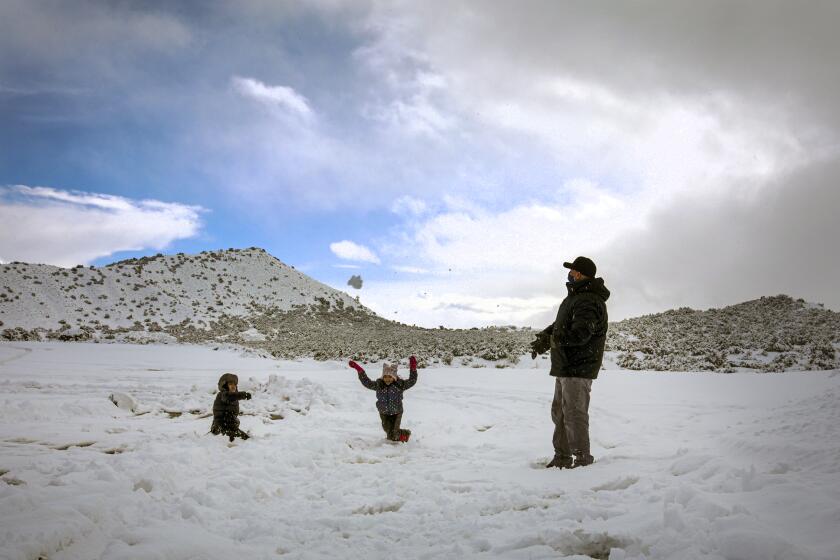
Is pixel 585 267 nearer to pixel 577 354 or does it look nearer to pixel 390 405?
pixel 577 354

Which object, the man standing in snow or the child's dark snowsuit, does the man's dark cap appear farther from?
the child's dark snowsuit

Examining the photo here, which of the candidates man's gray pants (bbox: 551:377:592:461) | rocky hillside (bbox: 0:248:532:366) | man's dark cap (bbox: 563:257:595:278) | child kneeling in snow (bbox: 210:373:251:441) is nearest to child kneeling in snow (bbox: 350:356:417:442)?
child kneeling in snow (bbox: 210:373:251:441)

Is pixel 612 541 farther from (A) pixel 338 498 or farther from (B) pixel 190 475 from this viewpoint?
(B) pixel 190 475

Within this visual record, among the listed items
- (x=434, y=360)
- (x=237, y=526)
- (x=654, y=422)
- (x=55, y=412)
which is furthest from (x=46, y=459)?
(x=434, y=360)

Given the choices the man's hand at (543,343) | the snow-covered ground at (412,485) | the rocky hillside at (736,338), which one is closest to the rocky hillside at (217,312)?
the rocky hillside at (736,338)

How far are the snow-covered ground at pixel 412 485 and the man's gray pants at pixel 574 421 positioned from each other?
1.16 ft

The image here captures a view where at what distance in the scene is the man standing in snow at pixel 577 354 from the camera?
20.3ft

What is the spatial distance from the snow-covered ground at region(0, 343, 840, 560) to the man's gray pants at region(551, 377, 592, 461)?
0.35 m

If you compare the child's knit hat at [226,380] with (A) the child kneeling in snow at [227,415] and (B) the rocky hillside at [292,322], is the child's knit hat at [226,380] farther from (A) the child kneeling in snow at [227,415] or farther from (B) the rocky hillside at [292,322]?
(B) the rocky hillside at [292,322]

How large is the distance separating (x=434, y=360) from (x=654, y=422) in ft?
45.7

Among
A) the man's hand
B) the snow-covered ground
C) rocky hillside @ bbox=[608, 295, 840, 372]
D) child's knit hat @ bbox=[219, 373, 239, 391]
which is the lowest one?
the snow-covered ground

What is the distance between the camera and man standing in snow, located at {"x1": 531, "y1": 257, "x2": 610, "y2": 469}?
6199mm

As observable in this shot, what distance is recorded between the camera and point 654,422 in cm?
956

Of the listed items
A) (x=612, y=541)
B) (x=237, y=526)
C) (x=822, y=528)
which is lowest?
(x=237, y=526)
